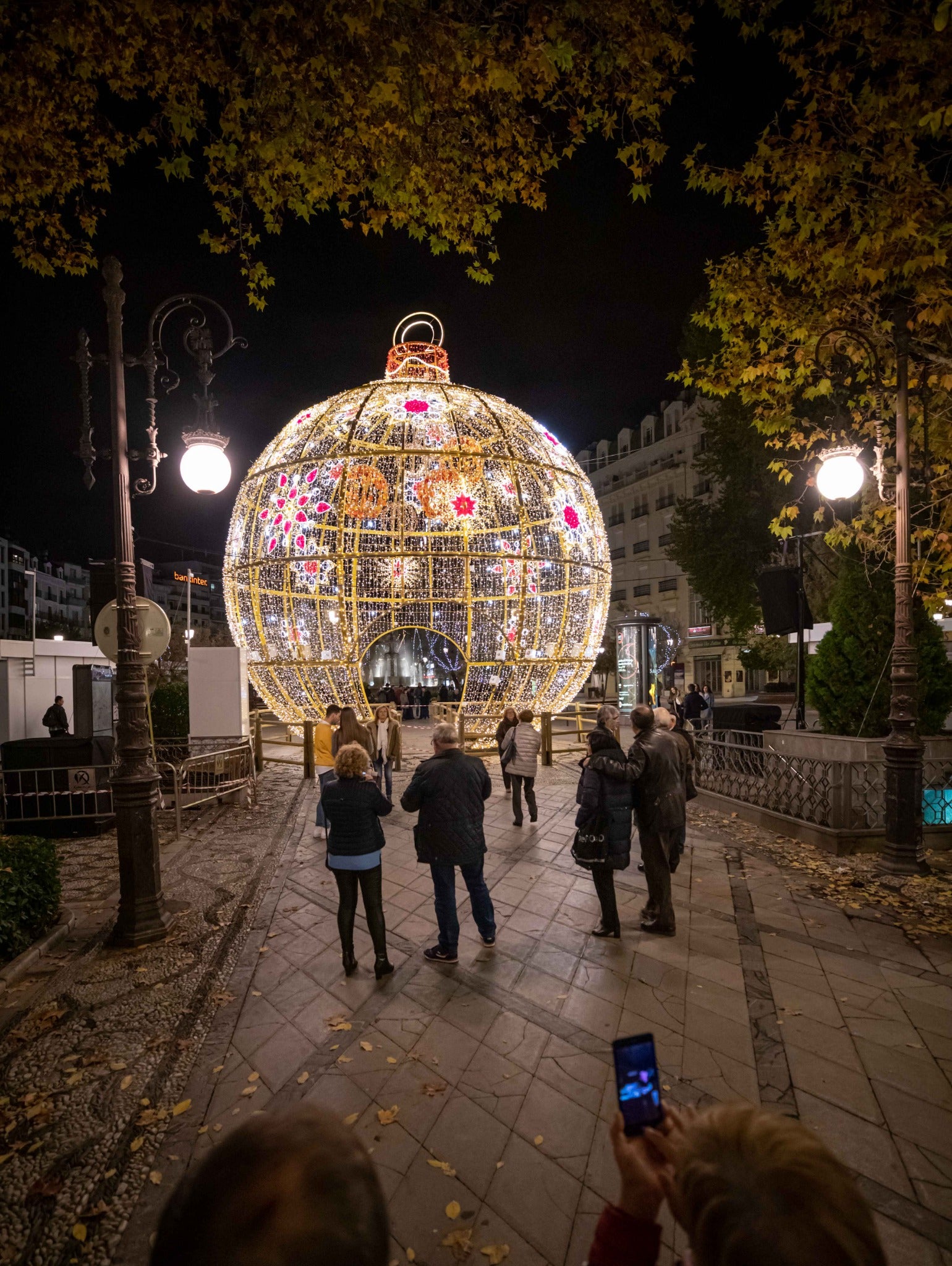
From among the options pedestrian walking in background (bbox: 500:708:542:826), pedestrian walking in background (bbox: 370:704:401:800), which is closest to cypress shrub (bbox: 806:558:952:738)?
pedestrian walking in background (bbox: 500:708:542:826)

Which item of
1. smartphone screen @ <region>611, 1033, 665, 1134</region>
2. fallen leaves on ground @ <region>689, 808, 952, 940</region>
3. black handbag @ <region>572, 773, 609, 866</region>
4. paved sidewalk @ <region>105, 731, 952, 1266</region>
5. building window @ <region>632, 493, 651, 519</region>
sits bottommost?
fallen leaves on ground @ <region>689, 808, 952, 940</region>

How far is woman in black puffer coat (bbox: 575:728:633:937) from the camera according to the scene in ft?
16.9

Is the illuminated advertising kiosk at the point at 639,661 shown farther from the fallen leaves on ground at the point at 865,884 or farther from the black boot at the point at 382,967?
the black boot at the point at 382,967

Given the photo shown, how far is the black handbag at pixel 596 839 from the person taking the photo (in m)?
5.13

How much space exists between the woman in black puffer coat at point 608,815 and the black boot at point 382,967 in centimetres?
160

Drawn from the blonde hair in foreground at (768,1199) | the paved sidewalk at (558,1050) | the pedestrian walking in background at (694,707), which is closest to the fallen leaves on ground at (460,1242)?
the paved sidewalk at (558,1050)

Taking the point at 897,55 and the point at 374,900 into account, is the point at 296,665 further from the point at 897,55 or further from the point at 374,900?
the point at 897,55

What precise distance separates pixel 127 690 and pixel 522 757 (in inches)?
189

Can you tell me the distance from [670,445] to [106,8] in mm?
43889

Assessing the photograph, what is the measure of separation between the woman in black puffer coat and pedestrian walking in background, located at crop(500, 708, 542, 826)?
10.8 ft

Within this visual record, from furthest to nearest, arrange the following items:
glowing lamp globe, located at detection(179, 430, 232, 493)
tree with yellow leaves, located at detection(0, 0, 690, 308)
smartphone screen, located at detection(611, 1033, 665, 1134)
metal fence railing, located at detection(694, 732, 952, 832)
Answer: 1. metal fence railing, located at detection(694, 732, 952, 832)
2. glowing lamp globe, located at detection(179, 430, 232, 493)
3. tree with yellow leaves, located at detection(0, 0, 690, 308)
4. smartphone screen, located at detection(611, 1033, 665, 1134)

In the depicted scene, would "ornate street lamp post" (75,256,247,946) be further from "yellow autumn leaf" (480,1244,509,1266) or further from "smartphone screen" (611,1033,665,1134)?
"smartphone screen" (611,1033,665,1134)

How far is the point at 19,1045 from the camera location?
12.9 feet

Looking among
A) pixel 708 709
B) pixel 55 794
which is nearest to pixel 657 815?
pixel 55 794
